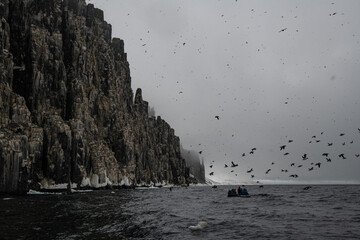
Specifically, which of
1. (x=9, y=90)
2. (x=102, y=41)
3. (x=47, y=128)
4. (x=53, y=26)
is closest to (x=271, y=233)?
(x=9, y=90)

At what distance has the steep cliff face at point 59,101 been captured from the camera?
213ft

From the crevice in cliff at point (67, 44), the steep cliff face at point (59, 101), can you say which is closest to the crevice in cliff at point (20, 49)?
the steep cliff face at point (59, 101)

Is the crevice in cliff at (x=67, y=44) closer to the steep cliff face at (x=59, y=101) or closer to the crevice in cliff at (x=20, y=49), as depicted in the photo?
the steep cliff face at (x=59, y=101)

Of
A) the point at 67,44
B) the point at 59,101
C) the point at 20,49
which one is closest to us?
the point at 20,49

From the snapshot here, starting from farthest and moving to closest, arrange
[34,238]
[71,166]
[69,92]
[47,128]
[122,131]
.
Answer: [122,131]
[69,92]
[71,166]
[47,128]
[34,238]

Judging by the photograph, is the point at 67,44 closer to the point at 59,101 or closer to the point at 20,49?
the point at 20,49

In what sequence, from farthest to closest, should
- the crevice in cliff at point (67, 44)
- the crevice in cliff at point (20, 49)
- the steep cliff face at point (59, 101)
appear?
the crevice in cliff at point (67, 44) < the crevice in cliff at point (20, 49) < the steep cliff face at point (59, 101)

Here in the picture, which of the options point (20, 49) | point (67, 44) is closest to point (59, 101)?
point (20, 49)

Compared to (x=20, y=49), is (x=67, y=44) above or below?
above

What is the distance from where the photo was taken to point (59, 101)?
3647 inches

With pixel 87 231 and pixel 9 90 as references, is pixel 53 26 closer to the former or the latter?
pixel 9 90

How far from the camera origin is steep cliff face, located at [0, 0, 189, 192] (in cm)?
6481

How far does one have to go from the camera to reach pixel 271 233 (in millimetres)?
21812

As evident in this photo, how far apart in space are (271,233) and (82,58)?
336 ft
